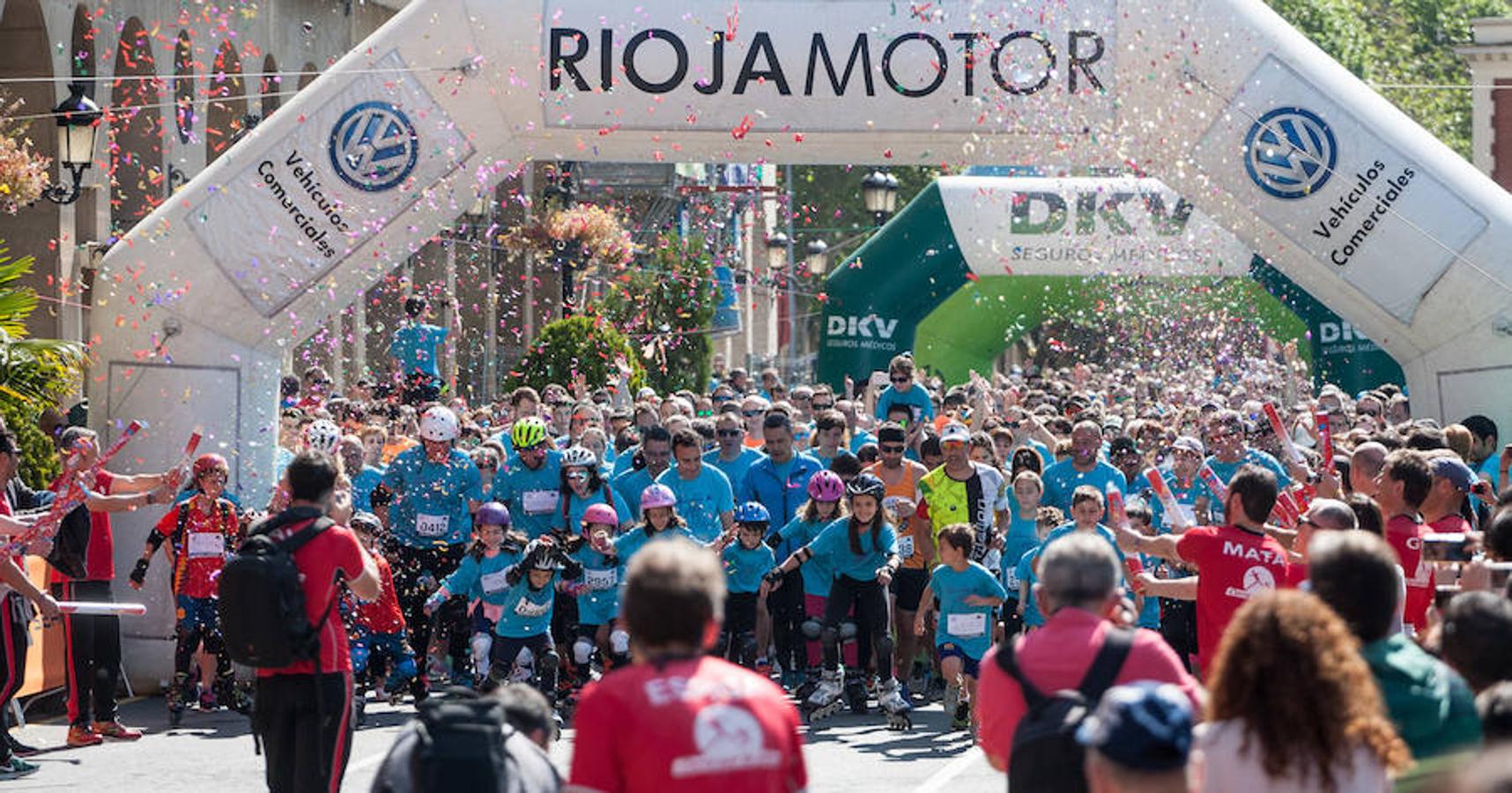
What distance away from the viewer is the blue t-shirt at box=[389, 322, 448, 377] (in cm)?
2127

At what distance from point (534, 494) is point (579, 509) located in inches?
11.4

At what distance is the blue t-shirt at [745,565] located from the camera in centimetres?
1470

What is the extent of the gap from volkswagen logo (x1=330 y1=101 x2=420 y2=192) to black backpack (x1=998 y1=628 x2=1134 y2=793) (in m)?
8.56

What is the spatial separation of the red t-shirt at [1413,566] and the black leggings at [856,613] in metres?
5.50

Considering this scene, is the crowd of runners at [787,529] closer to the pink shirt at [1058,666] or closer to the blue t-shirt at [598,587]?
the blue t-shirt at [598,587]

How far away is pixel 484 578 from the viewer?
1395 centimetres

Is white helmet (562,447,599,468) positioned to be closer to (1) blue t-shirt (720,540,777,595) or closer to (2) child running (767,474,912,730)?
(1) blue t-shirt (720,540,777,595)

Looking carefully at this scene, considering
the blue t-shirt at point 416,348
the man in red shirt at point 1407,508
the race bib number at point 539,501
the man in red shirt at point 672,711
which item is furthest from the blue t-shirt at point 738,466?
the man in red shirt at point 672,711

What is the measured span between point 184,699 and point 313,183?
10.2 feet

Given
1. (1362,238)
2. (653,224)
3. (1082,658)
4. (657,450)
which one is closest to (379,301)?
(653,224)

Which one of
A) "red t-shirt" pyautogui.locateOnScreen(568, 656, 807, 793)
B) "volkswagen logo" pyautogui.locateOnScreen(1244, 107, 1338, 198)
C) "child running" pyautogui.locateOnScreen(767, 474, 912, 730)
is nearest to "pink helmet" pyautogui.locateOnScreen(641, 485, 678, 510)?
"child running" pyautogui.locateOnScreen(767, 474, 912, 730)

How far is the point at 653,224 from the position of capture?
4572 cm

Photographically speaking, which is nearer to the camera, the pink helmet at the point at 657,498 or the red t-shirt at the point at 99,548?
the red t-shirt at the point at 99,548

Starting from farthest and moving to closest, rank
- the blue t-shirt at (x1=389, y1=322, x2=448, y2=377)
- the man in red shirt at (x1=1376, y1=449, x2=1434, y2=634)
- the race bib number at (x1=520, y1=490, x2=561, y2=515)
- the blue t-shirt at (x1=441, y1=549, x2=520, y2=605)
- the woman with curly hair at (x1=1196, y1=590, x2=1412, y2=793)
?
the blue t-shirt at (x1=389, y1=322, x2=448, y2=377)
the race bib number at (x1=520, y1=490, x2=561, y2=515)
the blue t-shirt at (x1=441, y1=549, x2=520, y2=605)
the man in red shirt at (x1=1376, y1=449, x2=1434, y2=634)
the woman with curly hair at (x1=1196, y1=590, x2=1412, y2=793)
